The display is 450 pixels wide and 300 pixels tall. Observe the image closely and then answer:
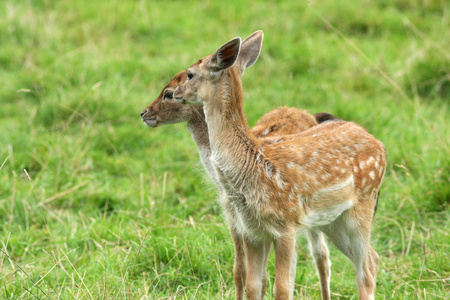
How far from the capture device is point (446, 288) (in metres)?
4.80

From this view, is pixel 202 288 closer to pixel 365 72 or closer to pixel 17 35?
pixel 365 72

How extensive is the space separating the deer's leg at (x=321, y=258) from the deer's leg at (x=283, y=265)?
655 mm

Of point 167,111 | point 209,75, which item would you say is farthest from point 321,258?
point 209,75

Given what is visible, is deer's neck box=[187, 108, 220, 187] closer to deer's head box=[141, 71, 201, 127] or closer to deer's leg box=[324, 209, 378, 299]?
deer's head box=[141, 71, 201, 127]

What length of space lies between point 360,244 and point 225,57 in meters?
1.50

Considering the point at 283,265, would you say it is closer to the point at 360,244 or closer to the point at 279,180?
the point at 279,180

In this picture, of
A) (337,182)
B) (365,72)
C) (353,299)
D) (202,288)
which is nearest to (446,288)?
(353,299)

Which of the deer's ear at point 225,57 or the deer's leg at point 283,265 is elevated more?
the deer's ear at point 225,57

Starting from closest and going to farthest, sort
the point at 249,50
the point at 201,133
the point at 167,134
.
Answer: the point at 249,50 < the point at 201,133 < the point at 167,134

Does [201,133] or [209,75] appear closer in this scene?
[209,75]

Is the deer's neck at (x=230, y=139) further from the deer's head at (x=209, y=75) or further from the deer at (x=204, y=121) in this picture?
the deer at (x=204, y=121)

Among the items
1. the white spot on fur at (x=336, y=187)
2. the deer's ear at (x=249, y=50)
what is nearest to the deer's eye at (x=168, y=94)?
the deer's ear at (x=249, y=50)

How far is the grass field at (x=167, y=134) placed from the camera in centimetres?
501

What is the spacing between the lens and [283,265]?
414 centimetres
